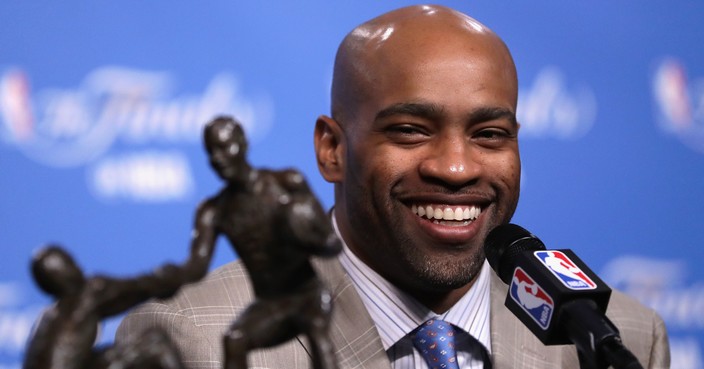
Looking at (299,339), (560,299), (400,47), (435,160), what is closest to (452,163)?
(435,160)

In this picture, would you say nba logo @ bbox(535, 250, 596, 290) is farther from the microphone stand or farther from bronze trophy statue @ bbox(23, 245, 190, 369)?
bronze trophy statue @ bbox(23, 245, 190, 369)

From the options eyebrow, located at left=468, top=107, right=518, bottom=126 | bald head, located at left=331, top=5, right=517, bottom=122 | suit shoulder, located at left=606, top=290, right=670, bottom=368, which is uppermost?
bald head, located at left=331, top=5, right=517, bottom=122

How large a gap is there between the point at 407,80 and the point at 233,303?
0.37 metres

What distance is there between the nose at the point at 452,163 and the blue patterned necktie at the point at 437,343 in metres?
0.19

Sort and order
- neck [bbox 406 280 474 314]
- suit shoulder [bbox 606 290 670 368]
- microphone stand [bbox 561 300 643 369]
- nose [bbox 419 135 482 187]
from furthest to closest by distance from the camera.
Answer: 1. suit shoulder [bbox 606 290 670 368]
2. neck [bbox 406 280 474 314]
3. nose [bbox 419 135 482 187]
4. microphone stand [bbox 561 300 643 369]

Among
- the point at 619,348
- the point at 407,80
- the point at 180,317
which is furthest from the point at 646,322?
the point at 619,348

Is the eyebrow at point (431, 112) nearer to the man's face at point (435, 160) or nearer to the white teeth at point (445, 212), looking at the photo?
the man's face at point (435, 160)

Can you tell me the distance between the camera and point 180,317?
4.12 ft

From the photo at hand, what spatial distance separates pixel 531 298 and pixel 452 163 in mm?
363

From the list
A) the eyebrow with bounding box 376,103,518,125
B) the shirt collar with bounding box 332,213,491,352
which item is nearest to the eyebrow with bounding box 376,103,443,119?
the eyebrow with bounding box 376,103,518,125

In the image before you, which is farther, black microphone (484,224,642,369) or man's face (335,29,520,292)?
man's face (335,29,520,292)

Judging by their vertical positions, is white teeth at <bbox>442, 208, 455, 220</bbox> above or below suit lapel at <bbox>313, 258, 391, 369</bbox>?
above

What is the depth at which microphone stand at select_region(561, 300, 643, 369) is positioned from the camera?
0.66 metres

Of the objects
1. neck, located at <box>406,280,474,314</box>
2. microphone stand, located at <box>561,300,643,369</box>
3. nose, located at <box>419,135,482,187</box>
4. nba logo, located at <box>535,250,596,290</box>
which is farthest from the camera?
neck, located at <box>406,280,474,314</box>
